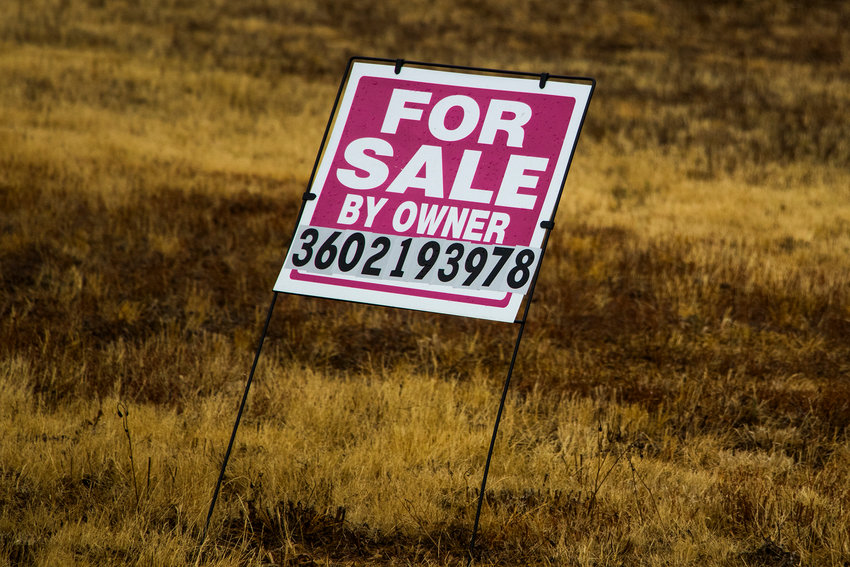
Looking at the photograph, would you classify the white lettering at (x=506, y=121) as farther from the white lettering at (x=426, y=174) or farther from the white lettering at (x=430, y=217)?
the white lettering at (x=430, y=217)

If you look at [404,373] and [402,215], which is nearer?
[402,215]

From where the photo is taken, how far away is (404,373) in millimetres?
6863

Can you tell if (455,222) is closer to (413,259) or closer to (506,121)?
(413,259)

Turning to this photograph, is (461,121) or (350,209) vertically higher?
(461,121)

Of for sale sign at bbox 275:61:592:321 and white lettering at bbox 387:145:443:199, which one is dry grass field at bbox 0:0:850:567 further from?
white lettering at bbox 387:145:443:199

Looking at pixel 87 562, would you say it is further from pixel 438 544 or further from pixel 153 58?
pixel 153 58

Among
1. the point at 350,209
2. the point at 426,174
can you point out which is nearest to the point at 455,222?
the point at 426,174

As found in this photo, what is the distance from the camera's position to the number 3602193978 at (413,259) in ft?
13.7

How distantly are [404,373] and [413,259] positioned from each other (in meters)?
2.73

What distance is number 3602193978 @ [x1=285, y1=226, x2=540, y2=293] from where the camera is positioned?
13.7 ft

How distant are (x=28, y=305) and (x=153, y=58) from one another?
1986 centimetres

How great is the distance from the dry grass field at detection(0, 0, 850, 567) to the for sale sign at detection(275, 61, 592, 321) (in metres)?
1.22

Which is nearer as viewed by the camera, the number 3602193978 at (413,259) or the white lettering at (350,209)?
the number 3602193978 at (413,259)

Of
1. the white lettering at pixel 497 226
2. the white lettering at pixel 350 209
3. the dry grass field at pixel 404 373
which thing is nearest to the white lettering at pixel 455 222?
the white lettering at pixel 497 226
